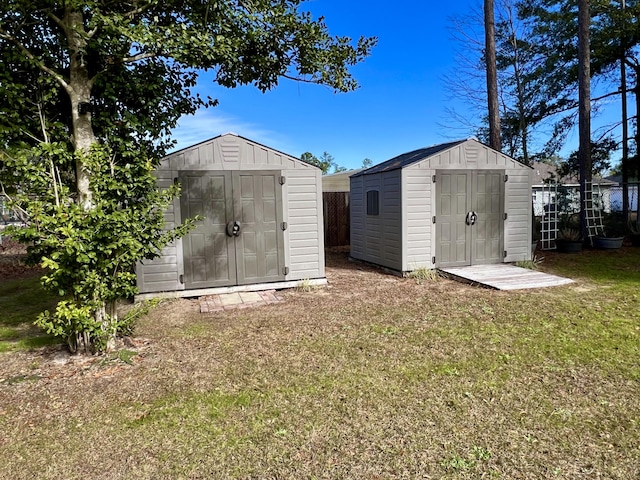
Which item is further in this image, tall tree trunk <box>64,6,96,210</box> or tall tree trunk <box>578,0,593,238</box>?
tall tree trunk <box>578,0,593,238</box>

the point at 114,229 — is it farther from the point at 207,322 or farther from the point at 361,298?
the point at 361,298

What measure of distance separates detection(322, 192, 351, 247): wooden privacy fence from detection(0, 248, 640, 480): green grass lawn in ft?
23.6

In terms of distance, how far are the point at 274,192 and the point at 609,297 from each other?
4778 millimetres

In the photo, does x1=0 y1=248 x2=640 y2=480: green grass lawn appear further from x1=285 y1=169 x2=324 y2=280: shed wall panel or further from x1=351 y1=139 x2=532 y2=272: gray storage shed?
x1=351 y1=139 x2=532 y2=272: gray storage shed

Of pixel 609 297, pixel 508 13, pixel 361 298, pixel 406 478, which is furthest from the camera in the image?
pixel 508 13

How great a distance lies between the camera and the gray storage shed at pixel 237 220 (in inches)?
230

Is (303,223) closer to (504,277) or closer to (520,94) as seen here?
(504,277)

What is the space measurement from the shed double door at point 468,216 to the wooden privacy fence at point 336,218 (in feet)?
16.5

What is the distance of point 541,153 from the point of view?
46.5 ft

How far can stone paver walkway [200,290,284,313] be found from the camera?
541 cm

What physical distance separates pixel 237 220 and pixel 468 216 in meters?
4.06

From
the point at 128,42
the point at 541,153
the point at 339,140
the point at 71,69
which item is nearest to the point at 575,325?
the point at 128,42

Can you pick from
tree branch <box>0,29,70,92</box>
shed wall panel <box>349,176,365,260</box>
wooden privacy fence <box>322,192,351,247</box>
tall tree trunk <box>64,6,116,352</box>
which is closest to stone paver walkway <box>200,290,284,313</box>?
tall tree trunk <box>64,6,116,352</box>

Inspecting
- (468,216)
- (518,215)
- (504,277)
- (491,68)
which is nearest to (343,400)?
(504,277)
